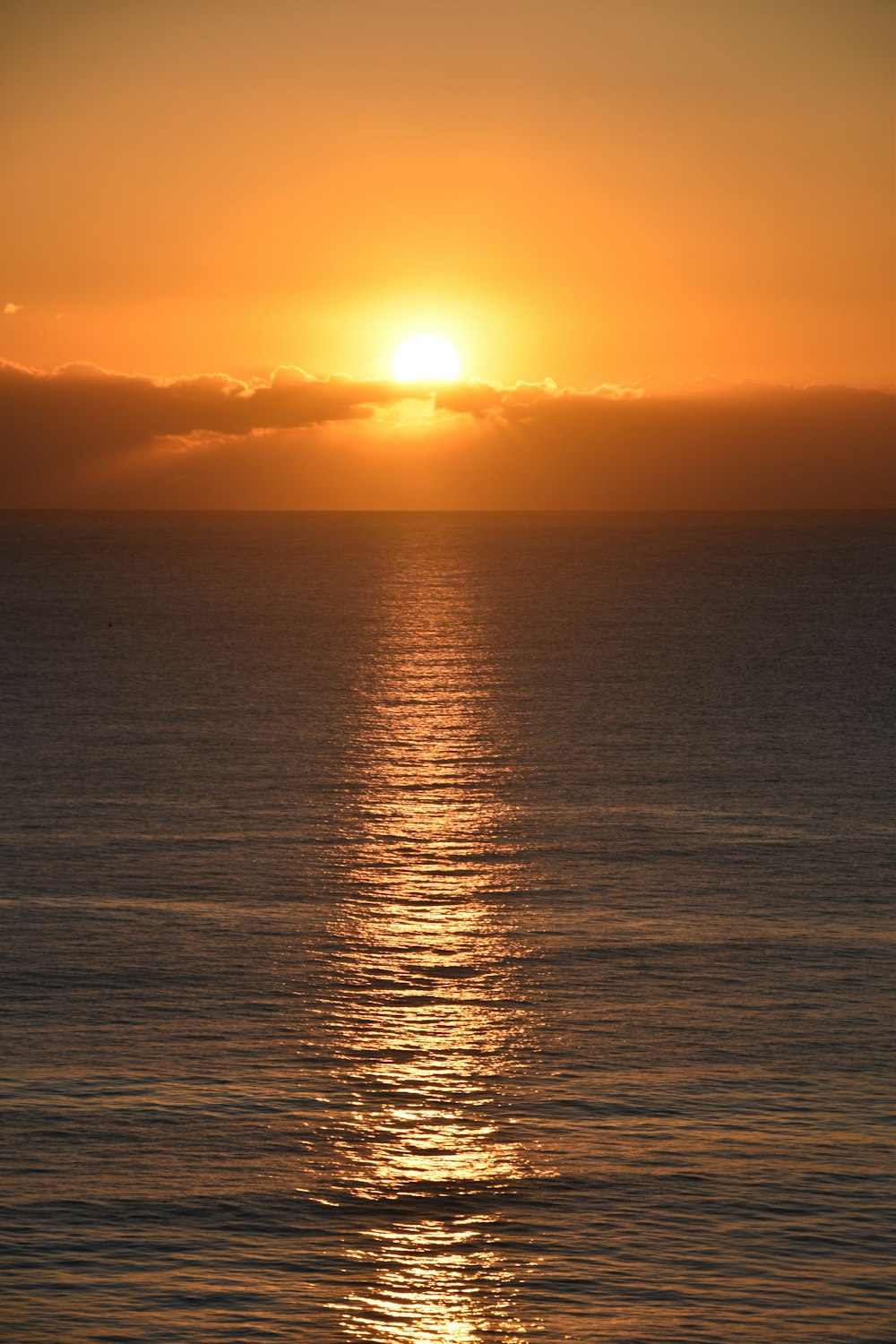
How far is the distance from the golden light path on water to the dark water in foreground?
144 millimetres

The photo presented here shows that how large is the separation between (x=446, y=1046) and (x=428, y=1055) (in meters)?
1.13

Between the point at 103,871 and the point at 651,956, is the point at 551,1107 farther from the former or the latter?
the point at 103,871

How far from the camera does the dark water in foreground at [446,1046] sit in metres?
37.9

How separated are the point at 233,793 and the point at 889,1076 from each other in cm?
5378

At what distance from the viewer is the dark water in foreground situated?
37.9m

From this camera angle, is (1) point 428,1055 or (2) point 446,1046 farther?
(2) point 446,1046

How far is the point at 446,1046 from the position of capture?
53531mm

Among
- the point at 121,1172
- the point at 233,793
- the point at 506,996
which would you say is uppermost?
the point at 233,793

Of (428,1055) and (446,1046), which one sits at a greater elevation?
(446,1046)

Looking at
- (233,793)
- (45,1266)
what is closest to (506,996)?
(45,1266)

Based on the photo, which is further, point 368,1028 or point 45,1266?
point 368,1028

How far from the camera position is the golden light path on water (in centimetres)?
3788

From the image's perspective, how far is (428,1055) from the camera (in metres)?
52.6

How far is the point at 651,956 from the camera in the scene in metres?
63.4
